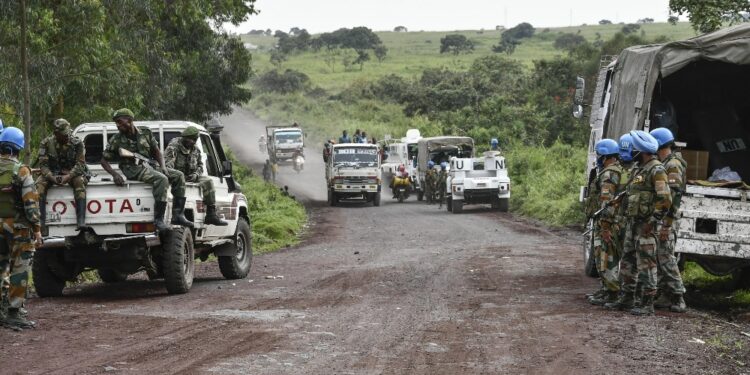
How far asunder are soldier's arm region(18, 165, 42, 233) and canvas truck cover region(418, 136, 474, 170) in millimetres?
29992

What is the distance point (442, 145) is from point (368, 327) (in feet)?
97.9

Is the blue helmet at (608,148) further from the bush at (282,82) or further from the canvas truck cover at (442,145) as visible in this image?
the bush at (282,82)

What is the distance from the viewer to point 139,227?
39.3 ft

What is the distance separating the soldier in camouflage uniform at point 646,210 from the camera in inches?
426

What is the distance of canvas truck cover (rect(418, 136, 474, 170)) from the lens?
39.5m

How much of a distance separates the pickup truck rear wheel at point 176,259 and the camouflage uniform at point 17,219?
2.55 m

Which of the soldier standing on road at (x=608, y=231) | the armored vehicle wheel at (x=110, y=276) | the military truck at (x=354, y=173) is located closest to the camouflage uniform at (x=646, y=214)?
the soldier standing on road at (x=608, y=231)

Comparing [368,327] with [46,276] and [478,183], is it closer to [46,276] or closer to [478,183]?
[46,276]

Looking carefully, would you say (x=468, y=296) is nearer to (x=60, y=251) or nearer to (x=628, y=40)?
(x=60, y=251)

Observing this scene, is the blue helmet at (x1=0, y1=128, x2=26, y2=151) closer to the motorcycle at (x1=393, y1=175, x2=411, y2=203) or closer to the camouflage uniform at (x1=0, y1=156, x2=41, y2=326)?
the camouflage uniform at (x1=0, y1=156, x2=41, y2=326)

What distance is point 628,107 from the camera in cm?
1323

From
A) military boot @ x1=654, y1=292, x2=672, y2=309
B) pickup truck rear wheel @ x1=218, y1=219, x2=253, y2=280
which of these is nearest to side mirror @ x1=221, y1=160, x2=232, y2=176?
pickup truck rear wheel @ x1=218, y1=219, x2=253, y2=280

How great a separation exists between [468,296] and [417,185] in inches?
1171

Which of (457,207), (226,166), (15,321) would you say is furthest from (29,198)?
(457,207)
